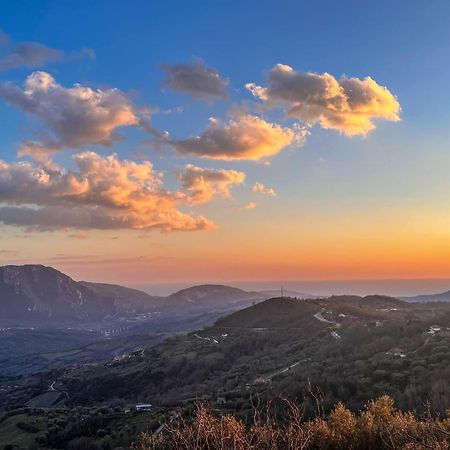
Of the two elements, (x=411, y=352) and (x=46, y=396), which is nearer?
(x=411, y=352)

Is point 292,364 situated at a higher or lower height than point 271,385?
lower

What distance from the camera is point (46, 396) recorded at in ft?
Answer: 516

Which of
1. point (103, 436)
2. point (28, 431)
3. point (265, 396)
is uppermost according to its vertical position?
point (265, 396)

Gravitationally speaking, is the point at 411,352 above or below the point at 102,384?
above

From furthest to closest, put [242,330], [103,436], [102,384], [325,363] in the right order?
[242,330]
[102,384]
[325,363]
[103,436]

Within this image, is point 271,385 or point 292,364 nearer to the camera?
point 271,385

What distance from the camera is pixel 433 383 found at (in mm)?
55562

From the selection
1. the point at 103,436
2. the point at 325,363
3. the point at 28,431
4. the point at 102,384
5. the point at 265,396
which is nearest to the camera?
the point at 265,396

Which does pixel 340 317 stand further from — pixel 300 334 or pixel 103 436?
pixel 103 436

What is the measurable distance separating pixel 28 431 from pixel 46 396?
69.3 metres

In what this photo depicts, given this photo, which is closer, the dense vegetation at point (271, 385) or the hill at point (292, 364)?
the dense vegetation at point (271, 385)

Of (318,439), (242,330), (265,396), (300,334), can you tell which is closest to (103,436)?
(265,396)

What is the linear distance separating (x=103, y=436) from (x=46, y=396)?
96876mm

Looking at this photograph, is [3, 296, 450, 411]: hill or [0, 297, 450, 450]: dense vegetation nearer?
[0, 297, 450, 450]: dense vegetation
